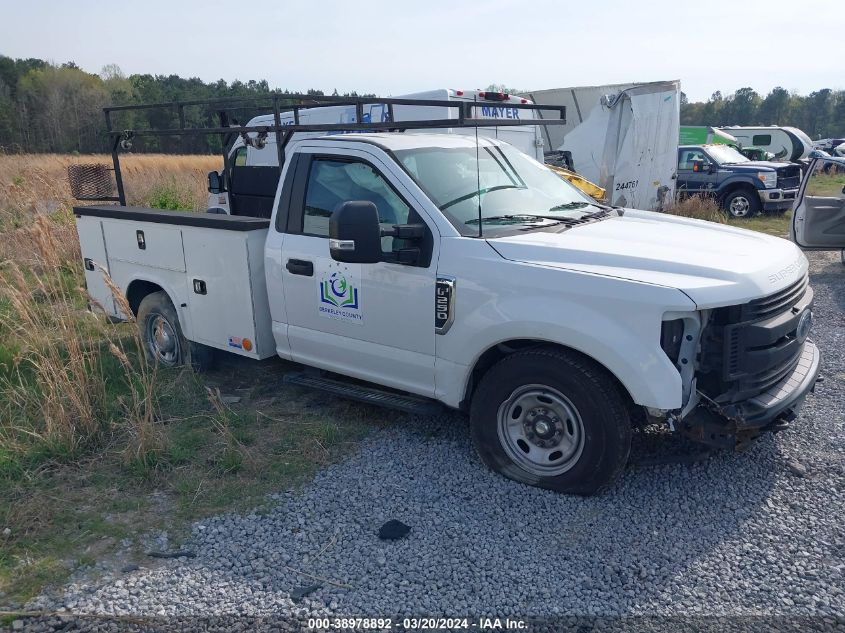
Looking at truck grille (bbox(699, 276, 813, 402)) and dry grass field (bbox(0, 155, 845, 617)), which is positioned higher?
truck grille (bbox(699, 276, 813, 402))

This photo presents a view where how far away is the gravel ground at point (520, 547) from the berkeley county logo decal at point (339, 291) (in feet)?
3.13

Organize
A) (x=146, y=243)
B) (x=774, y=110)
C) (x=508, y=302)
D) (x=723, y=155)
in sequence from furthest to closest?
(x=774, y=110), (x=723, y=155), (x=146, y=243), (x=508, y=302)

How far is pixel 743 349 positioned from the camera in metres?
3.56

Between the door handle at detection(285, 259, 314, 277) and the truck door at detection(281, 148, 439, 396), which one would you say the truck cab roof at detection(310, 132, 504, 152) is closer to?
the truck door at detection(281, 148, 439, 396)

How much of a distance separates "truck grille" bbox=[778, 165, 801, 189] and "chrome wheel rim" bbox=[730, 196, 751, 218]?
779 mm

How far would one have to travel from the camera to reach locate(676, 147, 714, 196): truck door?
16.5m

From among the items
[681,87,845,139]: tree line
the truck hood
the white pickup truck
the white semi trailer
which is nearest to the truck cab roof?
the white pickup truck

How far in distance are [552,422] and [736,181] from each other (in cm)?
1435

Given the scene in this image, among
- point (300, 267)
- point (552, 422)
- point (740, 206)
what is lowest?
point (740, 206)

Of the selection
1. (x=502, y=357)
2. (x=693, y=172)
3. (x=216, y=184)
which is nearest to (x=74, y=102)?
(x=693, y=172)

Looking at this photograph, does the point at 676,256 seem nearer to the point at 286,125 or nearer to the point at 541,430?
the point at 541,430

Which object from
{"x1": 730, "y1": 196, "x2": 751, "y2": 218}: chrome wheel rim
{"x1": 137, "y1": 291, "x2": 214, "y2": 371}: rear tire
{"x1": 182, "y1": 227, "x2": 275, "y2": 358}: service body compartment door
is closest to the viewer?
{"x1": 182, "y1": 227, "x2": 275, "y2": 358}: service body compartment door

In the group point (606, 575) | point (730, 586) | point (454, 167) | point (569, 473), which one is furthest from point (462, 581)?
point (454, 167)

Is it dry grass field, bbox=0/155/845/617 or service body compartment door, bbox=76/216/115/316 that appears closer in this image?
dry grass field, bbox=0/155/845/617
